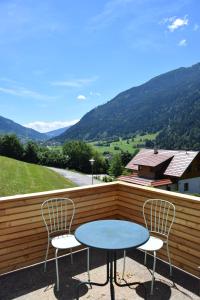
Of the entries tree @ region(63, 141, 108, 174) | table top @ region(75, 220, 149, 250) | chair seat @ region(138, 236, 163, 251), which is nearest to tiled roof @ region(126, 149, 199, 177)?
tree @ region(63, 141, 108, 174)

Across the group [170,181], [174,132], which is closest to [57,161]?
[170,181]

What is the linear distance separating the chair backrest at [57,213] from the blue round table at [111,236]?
101cm

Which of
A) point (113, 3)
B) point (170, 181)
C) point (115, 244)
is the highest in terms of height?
point (113, 3)

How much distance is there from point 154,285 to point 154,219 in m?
1.02

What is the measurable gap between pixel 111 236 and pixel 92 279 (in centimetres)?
118

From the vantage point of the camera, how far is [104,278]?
4.01 meters

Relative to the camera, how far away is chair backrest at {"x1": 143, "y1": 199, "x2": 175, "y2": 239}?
4.29 m

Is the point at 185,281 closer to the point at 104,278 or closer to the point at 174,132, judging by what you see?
the point at 104,278

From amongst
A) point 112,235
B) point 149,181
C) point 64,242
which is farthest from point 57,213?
point 149,181

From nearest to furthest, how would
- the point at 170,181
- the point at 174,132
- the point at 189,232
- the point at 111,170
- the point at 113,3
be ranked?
the point at 189,232 → the point at 113,3 → the point at 170,181 → the point at 111,170 → the point at 174,132

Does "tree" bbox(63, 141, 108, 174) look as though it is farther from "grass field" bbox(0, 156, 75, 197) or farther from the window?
the window

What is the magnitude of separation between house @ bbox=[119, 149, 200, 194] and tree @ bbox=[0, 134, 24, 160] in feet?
90.9

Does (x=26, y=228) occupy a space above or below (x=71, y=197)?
below

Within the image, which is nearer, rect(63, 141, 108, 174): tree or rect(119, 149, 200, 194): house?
rect(119, 149, 200, 194): house
